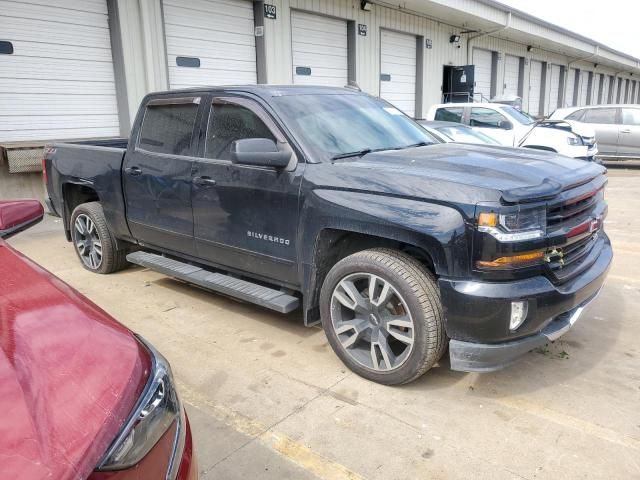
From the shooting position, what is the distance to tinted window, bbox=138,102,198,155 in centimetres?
441

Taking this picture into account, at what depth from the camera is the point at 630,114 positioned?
14375 millimetres

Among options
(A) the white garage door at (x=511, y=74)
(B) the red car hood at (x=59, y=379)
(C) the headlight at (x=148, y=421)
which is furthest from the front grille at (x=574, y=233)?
(A) the white garage door at (x=511, y=74)

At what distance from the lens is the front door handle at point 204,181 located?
4.07 meters

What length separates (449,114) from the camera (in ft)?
40.0

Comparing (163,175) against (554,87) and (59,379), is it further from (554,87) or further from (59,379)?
(554,87)

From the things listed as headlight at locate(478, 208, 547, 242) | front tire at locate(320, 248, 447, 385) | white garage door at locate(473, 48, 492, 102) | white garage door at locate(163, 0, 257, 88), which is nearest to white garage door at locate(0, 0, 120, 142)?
white garage door at locate(163, 0, 257, 88)

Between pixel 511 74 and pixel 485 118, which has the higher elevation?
pixel 511 74

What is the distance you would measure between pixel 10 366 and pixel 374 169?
7.50 ft

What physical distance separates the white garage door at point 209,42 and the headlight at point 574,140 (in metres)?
7.08

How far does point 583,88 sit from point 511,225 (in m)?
37.2

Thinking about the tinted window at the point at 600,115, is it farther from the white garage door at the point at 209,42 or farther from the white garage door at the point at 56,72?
the white garage door at the point at 56,72

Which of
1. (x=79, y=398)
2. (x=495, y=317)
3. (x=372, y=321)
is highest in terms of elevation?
(x=79, y=398)

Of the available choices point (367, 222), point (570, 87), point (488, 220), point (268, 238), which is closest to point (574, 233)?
point (488, 220)

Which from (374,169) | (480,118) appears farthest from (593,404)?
(480,118)
